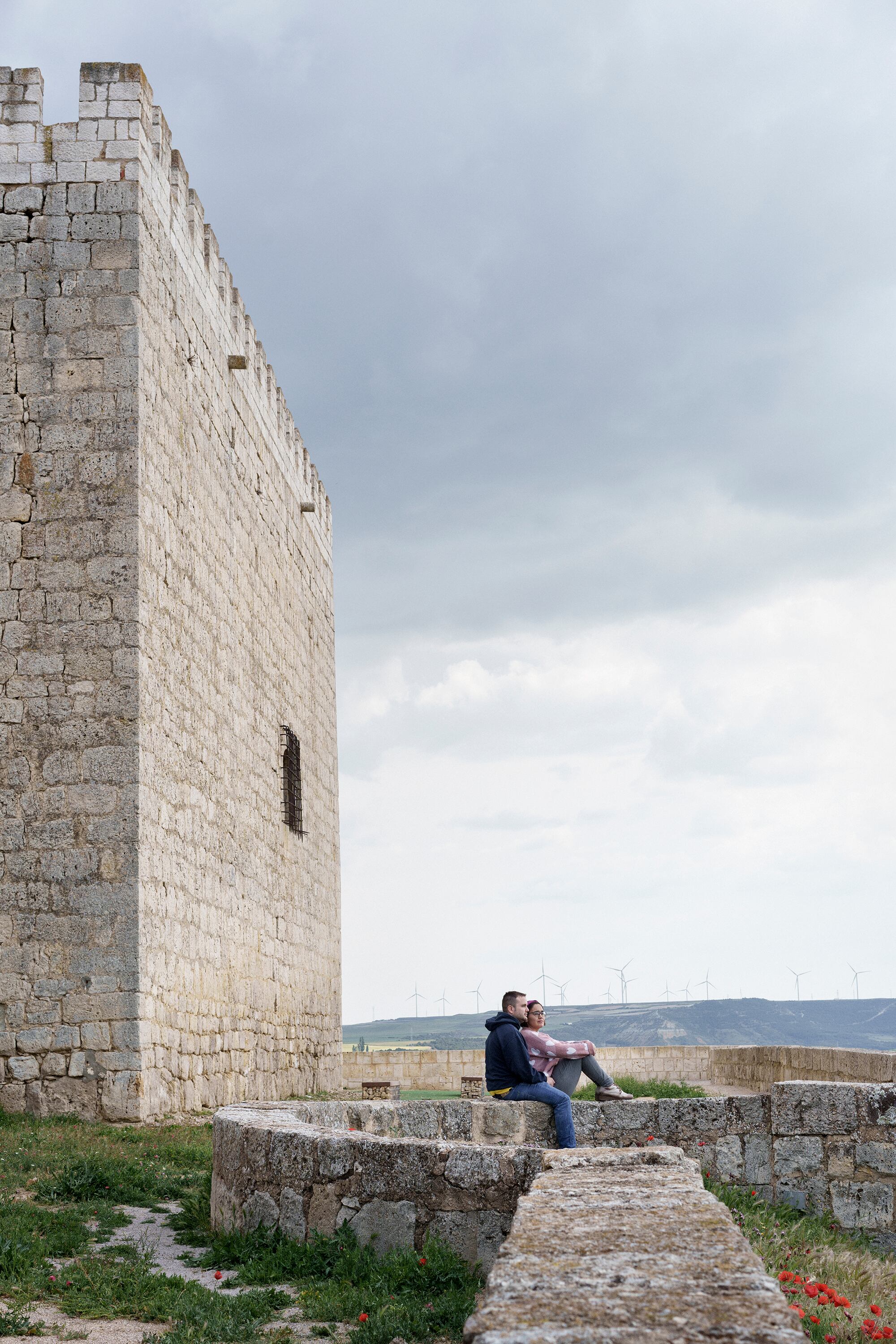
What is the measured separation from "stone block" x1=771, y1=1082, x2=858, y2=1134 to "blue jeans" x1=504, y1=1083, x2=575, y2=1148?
A: 43.8 inches

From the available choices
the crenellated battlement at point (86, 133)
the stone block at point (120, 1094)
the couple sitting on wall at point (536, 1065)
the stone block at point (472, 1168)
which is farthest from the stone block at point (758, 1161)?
the crenellated battlement at point (86, 133)

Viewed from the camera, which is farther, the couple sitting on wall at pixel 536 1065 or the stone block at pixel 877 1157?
the couple sitting on wall at pixel 536 1065

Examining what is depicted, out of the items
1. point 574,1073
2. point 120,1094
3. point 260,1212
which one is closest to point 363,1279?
point 260,1212

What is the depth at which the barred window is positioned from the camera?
49.0ft

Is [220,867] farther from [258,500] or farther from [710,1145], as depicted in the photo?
[710,1145]

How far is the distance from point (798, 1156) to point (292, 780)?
9778mm

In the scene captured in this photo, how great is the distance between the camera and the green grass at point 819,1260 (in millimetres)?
4473

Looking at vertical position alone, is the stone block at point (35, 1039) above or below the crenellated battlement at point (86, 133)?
below

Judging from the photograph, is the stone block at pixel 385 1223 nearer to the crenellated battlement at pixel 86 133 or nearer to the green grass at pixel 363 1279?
the green grass at pixel 363 1279

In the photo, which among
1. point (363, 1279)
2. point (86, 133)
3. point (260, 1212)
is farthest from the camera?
point (86, 133)

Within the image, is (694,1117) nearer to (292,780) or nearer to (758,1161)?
(758,1161)

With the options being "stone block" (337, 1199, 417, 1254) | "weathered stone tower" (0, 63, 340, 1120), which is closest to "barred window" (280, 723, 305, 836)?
"weathered stone tower" (0, 63, 340, 1120)

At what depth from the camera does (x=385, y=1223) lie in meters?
4.79

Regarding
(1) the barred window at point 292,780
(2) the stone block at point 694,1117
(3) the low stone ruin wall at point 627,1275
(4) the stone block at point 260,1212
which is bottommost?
(4) the stone block at point 260,1212
